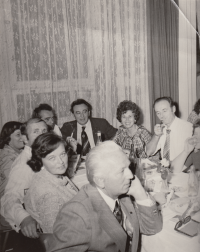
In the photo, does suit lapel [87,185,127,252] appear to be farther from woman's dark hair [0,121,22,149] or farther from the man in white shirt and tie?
the man in white shirt and tie

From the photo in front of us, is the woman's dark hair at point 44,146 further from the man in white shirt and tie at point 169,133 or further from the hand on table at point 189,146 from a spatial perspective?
the man in white shirt and tie at point 169,133

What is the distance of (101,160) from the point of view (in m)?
0.84

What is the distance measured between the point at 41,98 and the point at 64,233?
5.67 ft

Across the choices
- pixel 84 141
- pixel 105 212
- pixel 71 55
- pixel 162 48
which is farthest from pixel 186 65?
pixel 105 212

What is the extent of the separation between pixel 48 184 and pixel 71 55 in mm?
1647

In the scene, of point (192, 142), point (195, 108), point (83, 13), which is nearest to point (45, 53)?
point (83, 13)

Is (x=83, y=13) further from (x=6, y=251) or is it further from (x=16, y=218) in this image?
(x=6, y=251)

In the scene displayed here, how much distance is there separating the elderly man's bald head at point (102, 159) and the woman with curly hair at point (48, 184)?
30 cm

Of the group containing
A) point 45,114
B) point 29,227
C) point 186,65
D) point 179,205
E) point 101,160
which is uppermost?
point 186,65

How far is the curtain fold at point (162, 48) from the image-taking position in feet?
8.77

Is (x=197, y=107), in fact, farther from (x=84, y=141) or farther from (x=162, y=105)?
(x=84, y=141)

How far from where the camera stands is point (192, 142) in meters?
1.49

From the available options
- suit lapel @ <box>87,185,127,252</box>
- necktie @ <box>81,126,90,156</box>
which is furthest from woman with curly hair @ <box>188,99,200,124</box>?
suit lapel @ <box>87,185,127,252</box>

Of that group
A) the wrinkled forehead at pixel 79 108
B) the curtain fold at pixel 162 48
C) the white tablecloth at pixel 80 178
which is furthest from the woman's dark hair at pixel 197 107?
the white tablecloth at pixel 80 178
